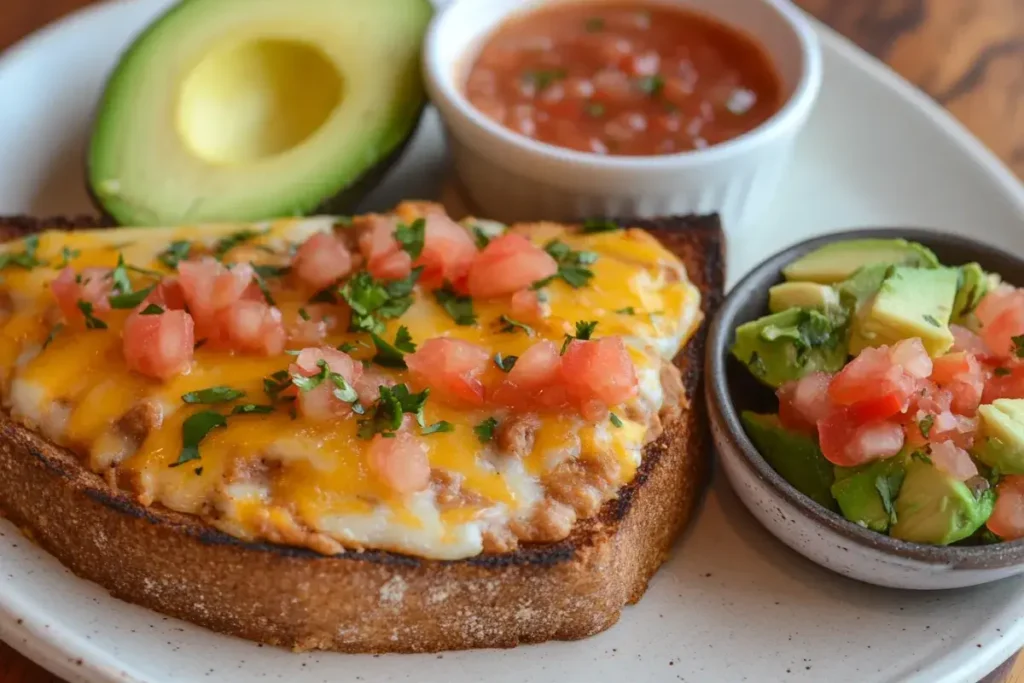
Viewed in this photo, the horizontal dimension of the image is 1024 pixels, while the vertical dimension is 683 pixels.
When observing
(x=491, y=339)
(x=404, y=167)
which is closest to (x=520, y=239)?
(x=491, y=339)

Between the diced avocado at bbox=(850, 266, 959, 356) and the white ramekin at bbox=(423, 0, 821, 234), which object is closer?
the diced avocado at bbox=(850, 266, 959, 356)

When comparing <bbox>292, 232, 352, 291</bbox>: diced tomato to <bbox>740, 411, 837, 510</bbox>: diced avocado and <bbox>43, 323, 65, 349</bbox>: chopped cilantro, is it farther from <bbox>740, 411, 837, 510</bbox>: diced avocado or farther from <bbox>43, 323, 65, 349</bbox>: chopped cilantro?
<bbox>740, 411, 837, 510</bbox>: diced avocado

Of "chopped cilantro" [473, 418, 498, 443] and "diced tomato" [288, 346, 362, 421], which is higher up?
"diced tomato" [288, 346, 362, 421]

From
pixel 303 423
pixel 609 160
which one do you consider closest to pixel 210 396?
pixel 303 423

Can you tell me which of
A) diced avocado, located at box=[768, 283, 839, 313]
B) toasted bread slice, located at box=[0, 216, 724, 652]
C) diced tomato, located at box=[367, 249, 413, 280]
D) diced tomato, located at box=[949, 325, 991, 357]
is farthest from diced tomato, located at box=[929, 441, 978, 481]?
diced tomato, located at box=[367, 249, 413, 280]

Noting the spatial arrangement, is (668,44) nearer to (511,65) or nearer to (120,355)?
(511,65)

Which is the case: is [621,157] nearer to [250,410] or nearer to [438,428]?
[438,428]
